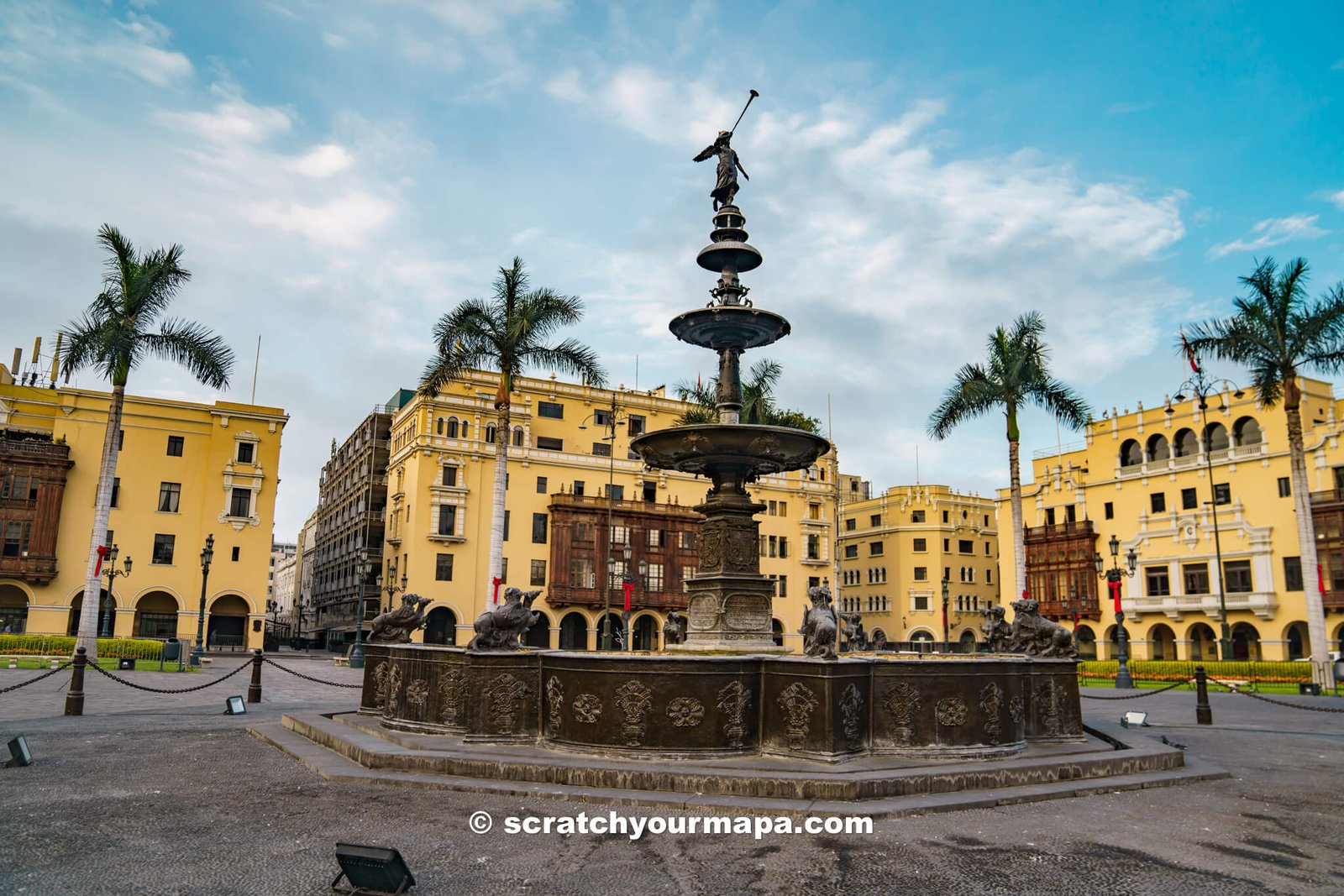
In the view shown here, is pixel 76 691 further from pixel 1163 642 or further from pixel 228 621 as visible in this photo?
pixel 1163 642

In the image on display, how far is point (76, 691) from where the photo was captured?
15430 mm

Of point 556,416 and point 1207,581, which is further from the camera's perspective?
point 556,416

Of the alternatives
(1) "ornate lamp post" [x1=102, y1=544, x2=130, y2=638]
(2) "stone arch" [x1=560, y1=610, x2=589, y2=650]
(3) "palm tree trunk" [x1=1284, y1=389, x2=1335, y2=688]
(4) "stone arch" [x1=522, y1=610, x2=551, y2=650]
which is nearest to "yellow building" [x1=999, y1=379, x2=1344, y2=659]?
(3) "palm tree trunk" [x1=1284, y1=389, x2=1335, y2=688]

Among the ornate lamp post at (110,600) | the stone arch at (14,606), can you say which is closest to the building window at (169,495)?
the ornate lamp post at (110,600)

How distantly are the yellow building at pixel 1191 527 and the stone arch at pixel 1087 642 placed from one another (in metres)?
0.26

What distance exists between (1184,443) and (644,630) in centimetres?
3517

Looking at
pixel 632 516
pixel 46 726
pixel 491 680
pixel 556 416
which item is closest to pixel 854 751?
pixel 491 680

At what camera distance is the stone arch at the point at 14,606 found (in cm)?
4491

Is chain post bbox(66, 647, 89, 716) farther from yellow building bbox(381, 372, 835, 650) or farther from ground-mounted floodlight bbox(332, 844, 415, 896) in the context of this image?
yellow building bbox(381, 372, 835, 650)

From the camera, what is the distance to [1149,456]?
175 feet

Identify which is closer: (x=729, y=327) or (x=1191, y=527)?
(x=729, y=327)

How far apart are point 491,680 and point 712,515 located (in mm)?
4028

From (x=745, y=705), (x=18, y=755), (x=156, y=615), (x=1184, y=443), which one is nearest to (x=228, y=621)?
(x=156, y=615)

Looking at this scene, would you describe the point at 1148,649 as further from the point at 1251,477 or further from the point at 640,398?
the point at 640,398
